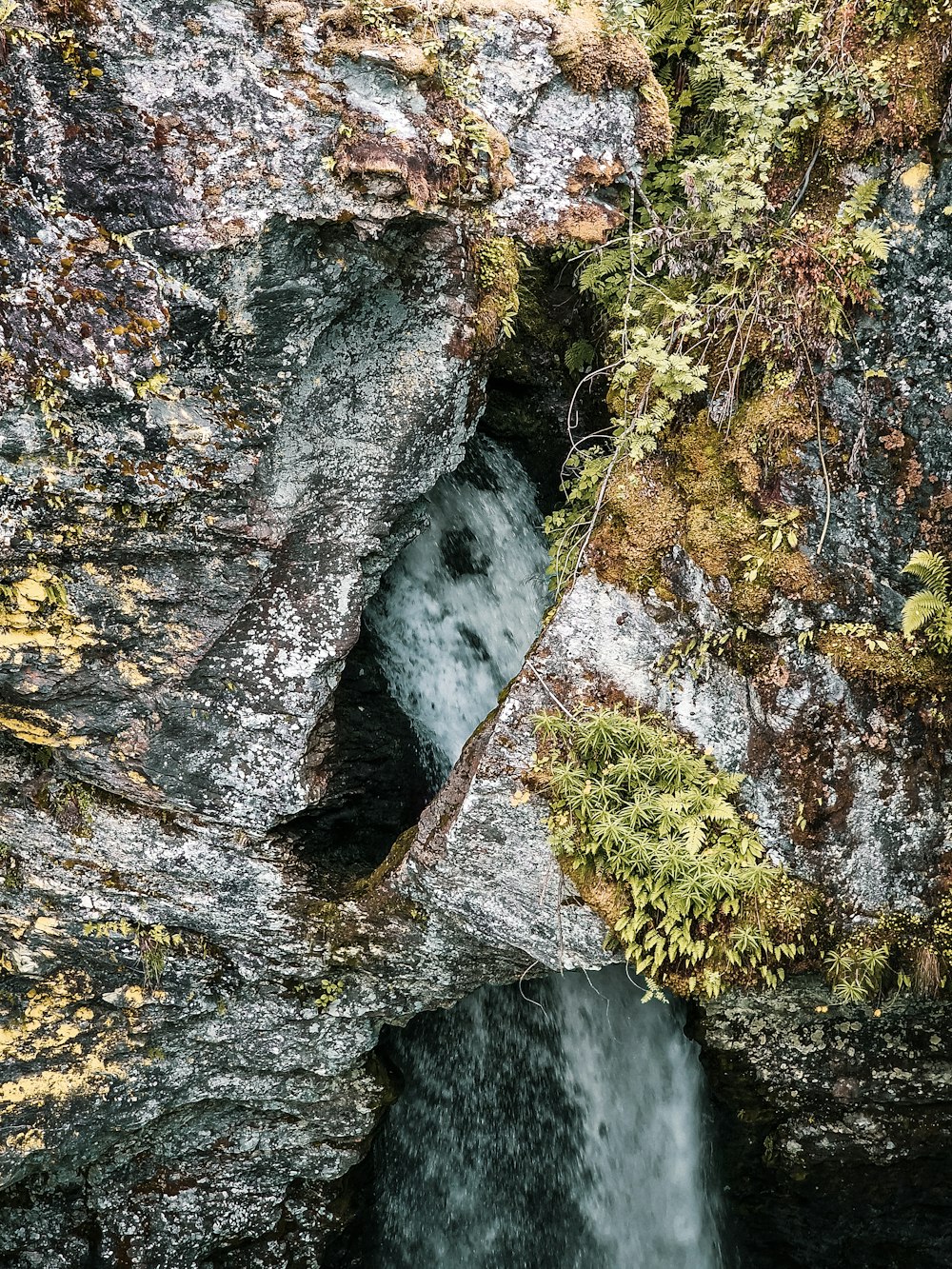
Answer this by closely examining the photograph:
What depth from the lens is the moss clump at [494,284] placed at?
18.7 feet

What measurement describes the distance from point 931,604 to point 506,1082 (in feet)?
19.6

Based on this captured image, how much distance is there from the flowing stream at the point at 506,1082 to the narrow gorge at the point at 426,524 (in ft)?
2.86

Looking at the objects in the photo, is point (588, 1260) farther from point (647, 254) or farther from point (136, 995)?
point (647, 254)

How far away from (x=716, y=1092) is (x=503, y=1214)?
3.02 m

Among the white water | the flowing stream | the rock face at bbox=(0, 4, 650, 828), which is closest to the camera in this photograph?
the rock face at bbox=(0, 4, 650, 828)

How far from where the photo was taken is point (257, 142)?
4836mm

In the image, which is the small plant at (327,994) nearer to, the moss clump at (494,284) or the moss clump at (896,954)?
the moss clump at (896,954)

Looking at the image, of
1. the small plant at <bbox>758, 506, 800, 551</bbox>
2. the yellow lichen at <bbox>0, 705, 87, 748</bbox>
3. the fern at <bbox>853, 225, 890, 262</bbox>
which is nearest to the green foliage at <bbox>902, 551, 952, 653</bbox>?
the small plant at <bbox>758, 506, 800, 551</bbox>

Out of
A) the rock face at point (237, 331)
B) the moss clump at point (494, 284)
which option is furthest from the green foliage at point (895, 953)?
the moss clump at point (494, 284)

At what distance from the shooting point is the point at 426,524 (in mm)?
7270

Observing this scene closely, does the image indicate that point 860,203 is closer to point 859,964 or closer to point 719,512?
point 719,512

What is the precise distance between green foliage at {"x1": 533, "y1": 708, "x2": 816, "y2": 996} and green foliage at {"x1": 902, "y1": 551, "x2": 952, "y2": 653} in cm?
151

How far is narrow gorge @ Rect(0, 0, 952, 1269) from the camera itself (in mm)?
4898

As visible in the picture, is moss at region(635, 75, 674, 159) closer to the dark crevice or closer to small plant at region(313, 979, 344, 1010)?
the dark crevice
